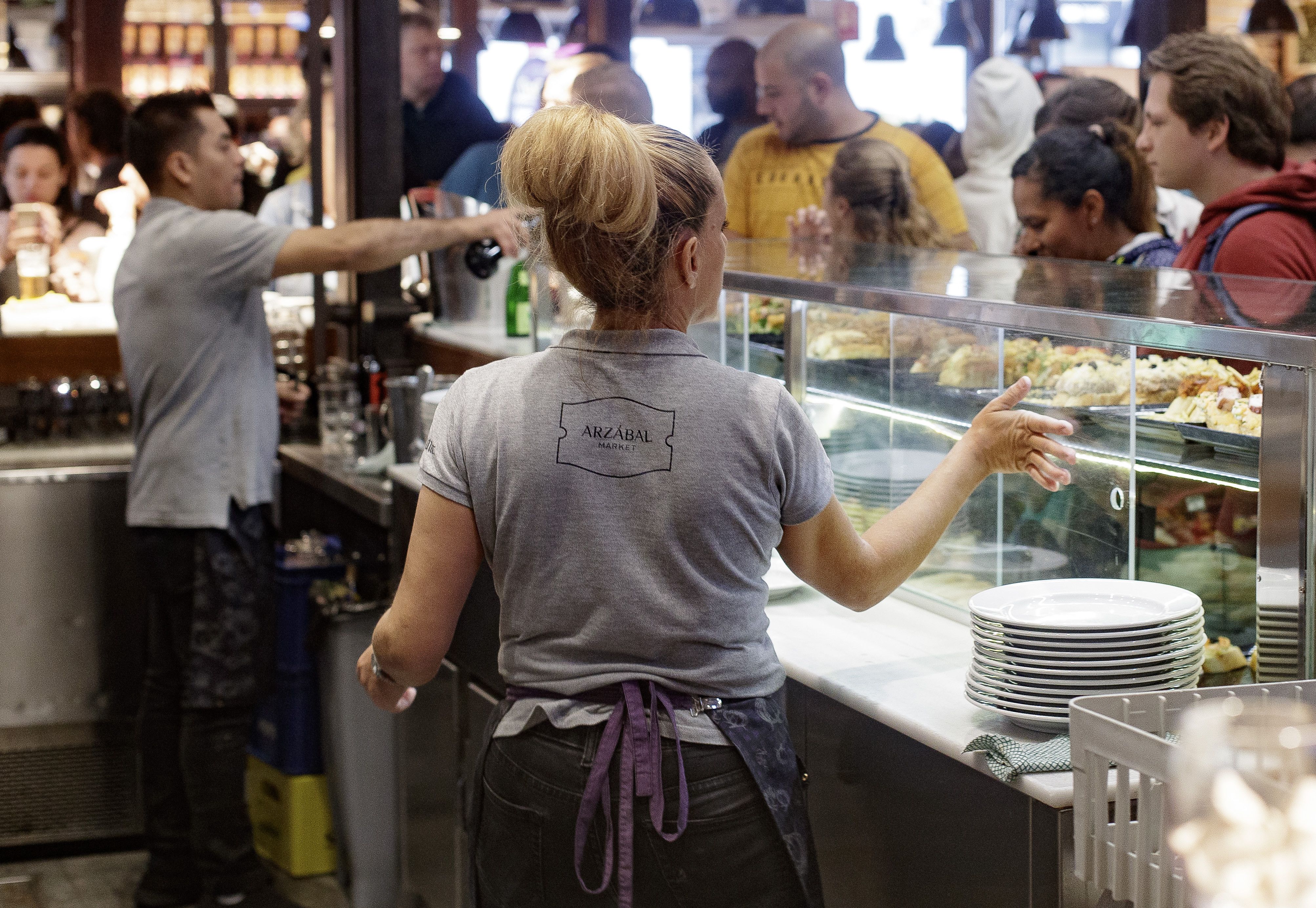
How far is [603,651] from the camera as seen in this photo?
1509 mm

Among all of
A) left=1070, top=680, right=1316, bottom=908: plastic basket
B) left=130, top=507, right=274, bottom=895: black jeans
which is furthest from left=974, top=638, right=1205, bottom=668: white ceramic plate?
left=130, top=507, right=274, bottom=895: black jeans

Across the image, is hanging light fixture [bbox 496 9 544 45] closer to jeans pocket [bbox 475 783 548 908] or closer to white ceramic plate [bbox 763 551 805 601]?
white ceramic plate [bbox 763 551 805 601]

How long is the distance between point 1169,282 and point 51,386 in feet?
10.5

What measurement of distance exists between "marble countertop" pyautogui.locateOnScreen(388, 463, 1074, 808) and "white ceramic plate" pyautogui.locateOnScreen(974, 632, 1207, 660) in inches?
3.6

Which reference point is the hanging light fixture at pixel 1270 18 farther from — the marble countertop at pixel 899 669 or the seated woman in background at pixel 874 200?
the marble countertop at pixel 899 669

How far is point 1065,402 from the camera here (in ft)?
6.17

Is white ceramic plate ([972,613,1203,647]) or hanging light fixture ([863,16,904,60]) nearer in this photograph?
white ceramic plate ([972,613,1203,647])

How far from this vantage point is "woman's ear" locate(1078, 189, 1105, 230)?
10.2 feet

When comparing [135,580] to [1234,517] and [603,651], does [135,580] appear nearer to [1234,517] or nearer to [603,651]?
[603,651]

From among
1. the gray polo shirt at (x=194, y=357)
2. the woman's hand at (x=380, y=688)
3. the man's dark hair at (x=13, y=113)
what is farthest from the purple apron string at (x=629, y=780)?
the man's dark hair at (x=13, y=113)

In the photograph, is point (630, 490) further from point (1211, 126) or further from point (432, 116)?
point (432, 116)

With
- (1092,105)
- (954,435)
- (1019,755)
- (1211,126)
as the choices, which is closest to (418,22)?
(1092,105)

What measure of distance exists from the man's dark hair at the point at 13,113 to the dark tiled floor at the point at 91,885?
137 inches

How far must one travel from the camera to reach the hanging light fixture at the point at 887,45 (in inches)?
443
